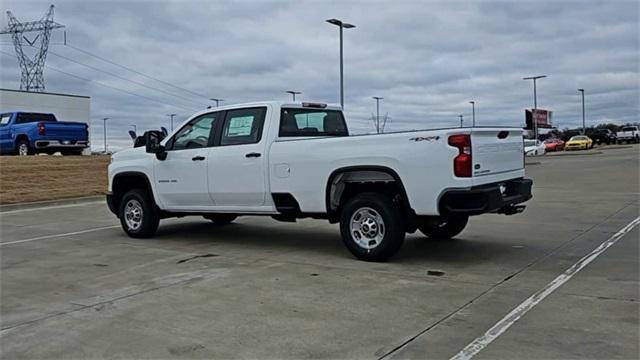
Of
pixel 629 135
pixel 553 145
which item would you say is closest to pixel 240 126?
pixel 553 145

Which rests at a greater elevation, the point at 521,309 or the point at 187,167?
the point at 187,167

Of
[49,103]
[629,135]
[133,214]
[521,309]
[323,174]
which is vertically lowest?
[521,309]

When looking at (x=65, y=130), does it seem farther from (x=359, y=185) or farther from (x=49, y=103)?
(x=49, y=103)

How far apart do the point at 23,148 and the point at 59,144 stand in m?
1.40

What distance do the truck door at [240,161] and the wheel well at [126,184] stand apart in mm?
1623

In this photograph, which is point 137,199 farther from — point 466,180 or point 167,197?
point 466,180

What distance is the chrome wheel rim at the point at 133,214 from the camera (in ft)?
32.6

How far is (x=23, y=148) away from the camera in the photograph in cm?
2286

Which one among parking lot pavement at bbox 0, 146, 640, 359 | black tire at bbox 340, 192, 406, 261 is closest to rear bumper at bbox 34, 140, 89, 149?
parking lot pavement at bbox 0, 146, 640, 359

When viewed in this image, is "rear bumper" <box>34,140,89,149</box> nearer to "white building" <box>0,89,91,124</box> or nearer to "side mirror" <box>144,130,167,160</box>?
"side mirror" <box>144,130,167,160</box>

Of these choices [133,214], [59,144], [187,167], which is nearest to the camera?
[187,167]

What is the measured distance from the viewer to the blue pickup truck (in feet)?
73.3

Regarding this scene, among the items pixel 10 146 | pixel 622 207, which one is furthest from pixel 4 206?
pixel 622 207

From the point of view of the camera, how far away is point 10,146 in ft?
76.2
